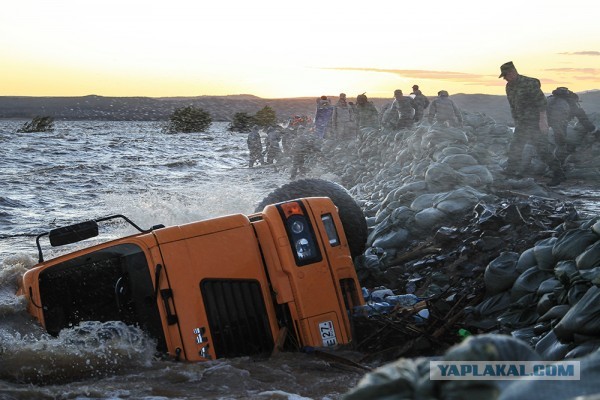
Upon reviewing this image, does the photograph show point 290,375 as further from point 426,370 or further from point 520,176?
point 520,176

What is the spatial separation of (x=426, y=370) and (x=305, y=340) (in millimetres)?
3894

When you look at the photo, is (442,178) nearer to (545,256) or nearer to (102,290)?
(545,256)

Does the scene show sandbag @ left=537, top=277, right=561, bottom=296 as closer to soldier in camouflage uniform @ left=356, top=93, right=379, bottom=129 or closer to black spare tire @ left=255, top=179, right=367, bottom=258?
black spare tire @ left=255, top=179, right=367, bottom=258

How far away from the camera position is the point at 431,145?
1614 centimetres

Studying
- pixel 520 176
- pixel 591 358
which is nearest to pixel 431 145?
pixel 520 176

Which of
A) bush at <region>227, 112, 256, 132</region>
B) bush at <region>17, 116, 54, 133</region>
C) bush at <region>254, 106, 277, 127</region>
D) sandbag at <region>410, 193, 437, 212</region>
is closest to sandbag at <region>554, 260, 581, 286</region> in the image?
sandbag at <region>410, 193, 437, 212</region>

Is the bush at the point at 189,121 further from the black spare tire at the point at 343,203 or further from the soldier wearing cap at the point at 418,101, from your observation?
the black spare tire at the point at 343,203

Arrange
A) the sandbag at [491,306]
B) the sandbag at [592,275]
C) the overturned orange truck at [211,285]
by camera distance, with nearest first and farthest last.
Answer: the sandbag at [592,275] → the overturned orange truck at [211,285] → the sandbag at [491,306]

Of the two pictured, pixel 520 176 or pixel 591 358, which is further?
pixel 520 176

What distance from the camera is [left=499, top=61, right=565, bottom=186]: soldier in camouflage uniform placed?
43.8ft

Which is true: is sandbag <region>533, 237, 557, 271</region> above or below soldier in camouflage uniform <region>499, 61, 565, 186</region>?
below

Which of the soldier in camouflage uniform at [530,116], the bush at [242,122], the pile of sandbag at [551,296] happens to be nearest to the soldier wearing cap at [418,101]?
the soldier in camouflage uniform at [530,116]

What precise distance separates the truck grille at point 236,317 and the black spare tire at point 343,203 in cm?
240

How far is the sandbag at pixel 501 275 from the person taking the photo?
277 inches
